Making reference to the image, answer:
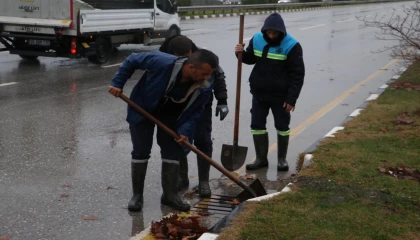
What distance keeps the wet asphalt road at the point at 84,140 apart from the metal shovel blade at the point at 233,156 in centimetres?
18

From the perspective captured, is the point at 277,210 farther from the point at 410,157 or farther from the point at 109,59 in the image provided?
the point at 109,59

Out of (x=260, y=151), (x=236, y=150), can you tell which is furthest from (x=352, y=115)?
(x=236, y=150)

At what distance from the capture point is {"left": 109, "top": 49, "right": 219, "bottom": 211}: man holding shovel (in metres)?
→ 5.81

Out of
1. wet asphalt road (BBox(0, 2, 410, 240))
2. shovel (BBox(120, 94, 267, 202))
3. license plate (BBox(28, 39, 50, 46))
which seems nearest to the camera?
wet asphalt road (BBox(0, 2, 410, 240))

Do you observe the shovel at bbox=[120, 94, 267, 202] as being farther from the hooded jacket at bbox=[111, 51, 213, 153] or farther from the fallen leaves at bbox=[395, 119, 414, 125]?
the fallen leaves at bbox=[395, 119, 414, 125]

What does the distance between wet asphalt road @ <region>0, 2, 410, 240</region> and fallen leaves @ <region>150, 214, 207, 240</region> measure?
245 millimetres

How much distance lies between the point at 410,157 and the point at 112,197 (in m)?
3.22

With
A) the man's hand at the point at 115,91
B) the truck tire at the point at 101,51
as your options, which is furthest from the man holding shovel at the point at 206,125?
the truck tire at the point at 101,51

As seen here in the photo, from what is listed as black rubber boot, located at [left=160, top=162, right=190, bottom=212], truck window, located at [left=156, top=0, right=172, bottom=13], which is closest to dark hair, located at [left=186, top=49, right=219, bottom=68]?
black rubber boot, located at [left=160, top=162, right=190, bottom=212]

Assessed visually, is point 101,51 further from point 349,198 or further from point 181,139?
point 349,198

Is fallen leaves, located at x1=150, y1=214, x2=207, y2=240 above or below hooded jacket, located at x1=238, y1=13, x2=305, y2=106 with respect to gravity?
below

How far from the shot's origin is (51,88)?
12.6 meters

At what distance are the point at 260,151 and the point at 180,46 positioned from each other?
1926 mm

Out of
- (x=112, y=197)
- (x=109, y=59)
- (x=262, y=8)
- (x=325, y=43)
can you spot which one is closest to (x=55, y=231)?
(x=112, y=197)
